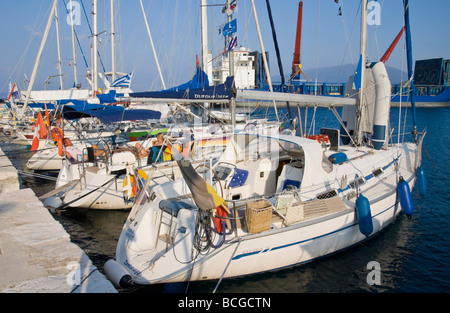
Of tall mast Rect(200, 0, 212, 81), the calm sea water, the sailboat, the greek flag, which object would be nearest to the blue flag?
tall mast Rect(200, 0, 212, 81)

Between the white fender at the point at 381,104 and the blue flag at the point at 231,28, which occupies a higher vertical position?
the blue flag at the point at 231,28

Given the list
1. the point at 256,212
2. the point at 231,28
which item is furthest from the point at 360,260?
Answer: the point at 231,28

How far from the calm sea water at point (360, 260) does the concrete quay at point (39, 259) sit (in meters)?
2.28

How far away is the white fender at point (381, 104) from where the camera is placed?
11.2 m

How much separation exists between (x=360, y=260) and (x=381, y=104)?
6192 mm

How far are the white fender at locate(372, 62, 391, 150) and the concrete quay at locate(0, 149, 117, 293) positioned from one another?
10687 millimetres

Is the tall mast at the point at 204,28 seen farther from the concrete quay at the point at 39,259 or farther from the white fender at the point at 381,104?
the concrete quay at the point at 39,259

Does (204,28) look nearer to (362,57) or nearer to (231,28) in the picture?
(231,28)

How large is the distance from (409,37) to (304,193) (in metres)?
9.80

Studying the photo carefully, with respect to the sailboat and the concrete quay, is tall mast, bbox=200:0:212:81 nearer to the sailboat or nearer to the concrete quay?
the sailboat

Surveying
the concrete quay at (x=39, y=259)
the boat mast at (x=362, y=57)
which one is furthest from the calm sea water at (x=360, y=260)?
the boat mast at (x=362, y=57)

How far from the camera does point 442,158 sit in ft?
65.9
